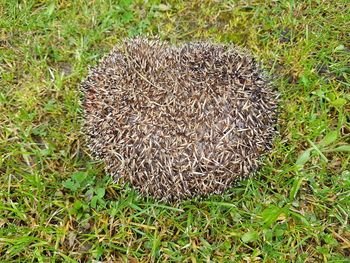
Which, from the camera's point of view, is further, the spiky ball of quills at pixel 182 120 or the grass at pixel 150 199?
the grass at pixel 150 199

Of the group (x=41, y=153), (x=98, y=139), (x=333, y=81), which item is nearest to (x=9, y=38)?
(x=41, y=153)

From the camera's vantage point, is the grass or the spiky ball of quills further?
the grass

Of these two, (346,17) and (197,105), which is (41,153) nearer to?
(197,105)

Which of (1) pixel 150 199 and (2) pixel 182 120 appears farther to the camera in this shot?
(1) pixel 150 199
